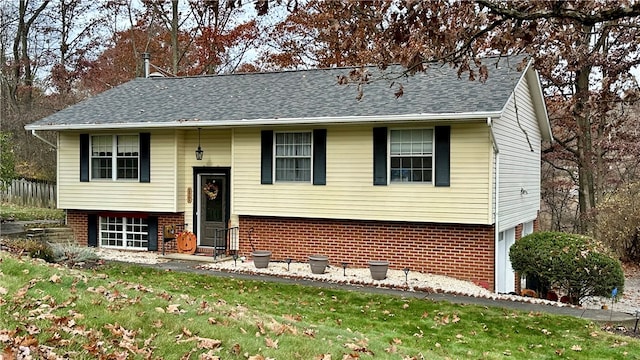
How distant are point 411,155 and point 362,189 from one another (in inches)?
53.8

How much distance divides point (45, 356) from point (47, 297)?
1.75m

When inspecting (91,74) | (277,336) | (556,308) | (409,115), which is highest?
(91,74)

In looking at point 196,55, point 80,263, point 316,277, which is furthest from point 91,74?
point 316,277

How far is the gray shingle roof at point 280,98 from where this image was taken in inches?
506

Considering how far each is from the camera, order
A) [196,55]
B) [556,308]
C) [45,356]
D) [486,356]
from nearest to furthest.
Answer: [45,356] < [486,356] < [556,308] < [196,55]

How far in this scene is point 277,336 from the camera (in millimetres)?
5762

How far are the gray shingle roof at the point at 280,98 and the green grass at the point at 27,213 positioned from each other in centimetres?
496

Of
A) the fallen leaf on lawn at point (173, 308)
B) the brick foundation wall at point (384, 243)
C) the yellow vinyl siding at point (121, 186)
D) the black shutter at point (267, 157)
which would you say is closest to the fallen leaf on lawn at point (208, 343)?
the fallen leaf on lawn at point (173, 308)

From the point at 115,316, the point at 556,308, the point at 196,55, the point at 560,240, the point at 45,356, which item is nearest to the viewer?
the point at 45,356

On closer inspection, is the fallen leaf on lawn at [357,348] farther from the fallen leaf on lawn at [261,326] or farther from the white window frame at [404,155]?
the white window frame at [404,155]

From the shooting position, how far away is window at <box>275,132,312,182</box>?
1379 centimetres

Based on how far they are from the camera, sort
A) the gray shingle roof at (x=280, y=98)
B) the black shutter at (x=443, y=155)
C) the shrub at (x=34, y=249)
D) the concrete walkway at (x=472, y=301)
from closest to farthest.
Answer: the concrete walkway at (x=472, y=301), the shrub at (x=34, y=249), the black shutter at (x=443, y=155), the gray shingle roof at (x=280, y=98)

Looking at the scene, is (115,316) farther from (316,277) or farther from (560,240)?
(560,240)

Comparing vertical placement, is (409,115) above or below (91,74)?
below
